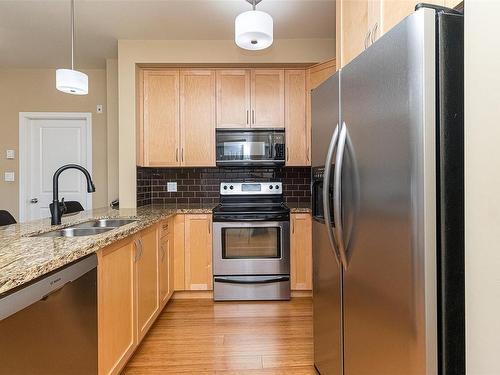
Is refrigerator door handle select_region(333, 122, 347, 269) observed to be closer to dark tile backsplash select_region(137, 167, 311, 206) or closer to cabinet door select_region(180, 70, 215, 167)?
cabinet door select_region(180, 70, 215, 167)

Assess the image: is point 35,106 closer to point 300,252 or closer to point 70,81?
point 70,81

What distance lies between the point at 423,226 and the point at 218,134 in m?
2.60

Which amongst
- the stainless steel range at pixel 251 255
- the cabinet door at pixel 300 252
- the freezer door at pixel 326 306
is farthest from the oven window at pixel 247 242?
the freezer door at pixel 326 306

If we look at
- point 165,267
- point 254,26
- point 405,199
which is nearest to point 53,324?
point 405,199

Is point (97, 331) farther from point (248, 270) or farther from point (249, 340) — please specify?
point (248, 270)

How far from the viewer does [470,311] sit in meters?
0.77

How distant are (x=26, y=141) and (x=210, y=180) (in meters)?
2.47

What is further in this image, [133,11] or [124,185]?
[124,185]

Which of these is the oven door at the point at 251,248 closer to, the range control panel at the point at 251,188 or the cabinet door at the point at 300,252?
the cabinet door at the point at 300,252

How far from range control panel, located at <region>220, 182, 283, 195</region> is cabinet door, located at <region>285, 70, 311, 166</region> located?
318 millimetres

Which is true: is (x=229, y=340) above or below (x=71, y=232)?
below

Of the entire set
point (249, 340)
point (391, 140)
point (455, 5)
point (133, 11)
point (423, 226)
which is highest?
point (133, 11)

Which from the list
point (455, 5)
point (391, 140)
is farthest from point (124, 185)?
point (455, 5)

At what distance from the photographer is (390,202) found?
99 centimetres
